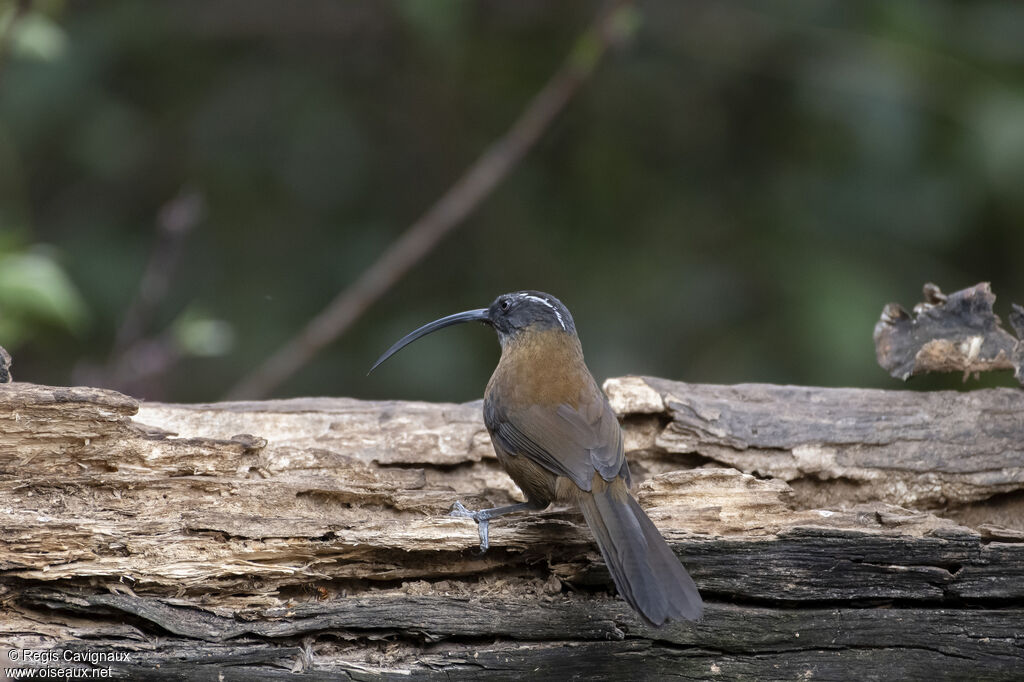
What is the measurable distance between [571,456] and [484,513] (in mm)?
356

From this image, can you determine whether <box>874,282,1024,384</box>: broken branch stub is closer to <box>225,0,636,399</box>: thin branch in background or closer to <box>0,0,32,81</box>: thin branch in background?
<box>225,0,636,399</box>: thin branch in background

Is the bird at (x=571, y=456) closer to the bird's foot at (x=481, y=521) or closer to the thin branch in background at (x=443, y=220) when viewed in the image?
the bird's foot at (x=481, y=521)

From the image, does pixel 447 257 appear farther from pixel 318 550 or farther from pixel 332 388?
pixel 318 550

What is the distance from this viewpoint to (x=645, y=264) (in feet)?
26.8

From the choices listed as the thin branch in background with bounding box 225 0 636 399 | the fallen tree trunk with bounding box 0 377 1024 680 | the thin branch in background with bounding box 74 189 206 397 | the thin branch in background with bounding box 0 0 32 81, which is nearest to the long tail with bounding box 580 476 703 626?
the fallen tree trunk with bounding box 0 377 1024 680

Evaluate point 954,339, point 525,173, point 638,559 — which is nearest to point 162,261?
point 638,559

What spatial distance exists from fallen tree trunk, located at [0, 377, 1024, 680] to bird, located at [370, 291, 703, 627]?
167 millimetres

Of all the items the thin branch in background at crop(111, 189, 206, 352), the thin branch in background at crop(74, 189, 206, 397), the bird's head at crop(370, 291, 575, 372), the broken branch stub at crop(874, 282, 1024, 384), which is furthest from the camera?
the thin branch in background at crop(111, 189, 206, 352)

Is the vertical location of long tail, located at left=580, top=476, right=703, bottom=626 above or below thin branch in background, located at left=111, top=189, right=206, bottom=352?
below

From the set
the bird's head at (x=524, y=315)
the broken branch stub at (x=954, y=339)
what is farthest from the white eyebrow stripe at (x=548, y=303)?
the broken branch stub at (x=954, y=339)

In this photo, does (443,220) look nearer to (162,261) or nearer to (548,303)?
(548,303)

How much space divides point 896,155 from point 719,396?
165 inches

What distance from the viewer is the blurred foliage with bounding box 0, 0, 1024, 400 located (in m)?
7.64

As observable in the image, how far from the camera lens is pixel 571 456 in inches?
145
